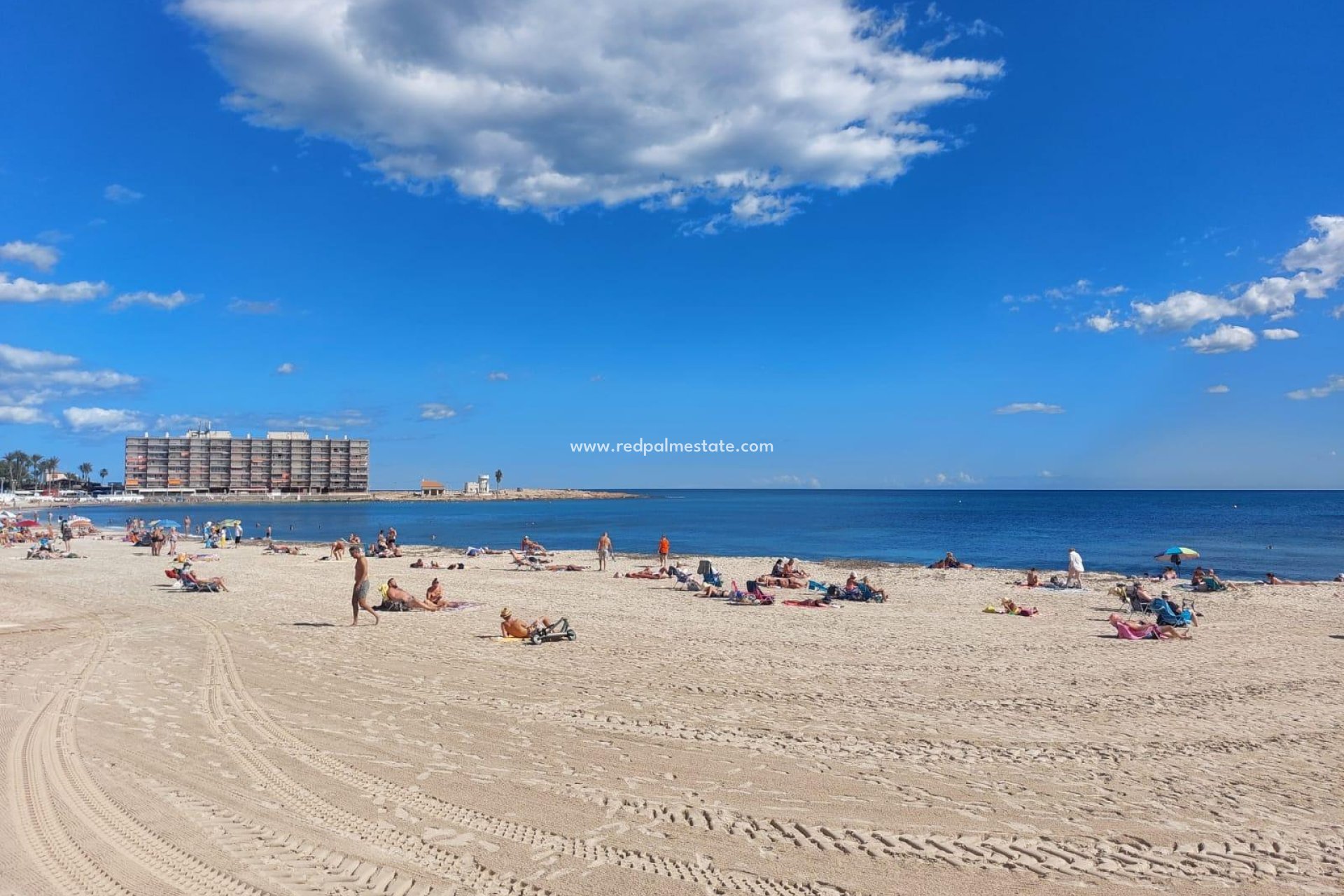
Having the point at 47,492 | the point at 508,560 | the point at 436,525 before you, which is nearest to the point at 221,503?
the point at 47,492

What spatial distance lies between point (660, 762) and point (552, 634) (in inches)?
235

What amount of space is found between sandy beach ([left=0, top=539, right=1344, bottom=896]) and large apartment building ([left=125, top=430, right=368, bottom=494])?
533 feet

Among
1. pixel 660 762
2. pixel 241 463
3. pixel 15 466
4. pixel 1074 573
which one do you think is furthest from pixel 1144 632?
pixel 15 466

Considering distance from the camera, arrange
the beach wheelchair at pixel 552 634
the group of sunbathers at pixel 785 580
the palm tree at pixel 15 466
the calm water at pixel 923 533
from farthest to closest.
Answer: the palm tree at pixel 15 466
the calm water at pixel 923 533
the group of sunbathers at pixel 785 580
the beach wheelchair at pixel 552 634

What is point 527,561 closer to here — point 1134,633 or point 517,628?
point 517,628

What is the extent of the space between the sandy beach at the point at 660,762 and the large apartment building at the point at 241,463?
162339 mm

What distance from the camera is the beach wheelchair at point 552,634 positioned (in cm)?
1189

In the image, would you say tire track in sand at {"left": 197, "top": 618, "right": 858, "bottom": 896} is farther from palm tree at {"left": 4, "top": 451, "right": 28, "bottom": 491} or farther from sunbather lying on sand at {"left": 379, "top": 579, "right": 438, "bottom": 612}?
palm tree at {"left": 4, "top": 451, "right": 28, "bottom": 491}

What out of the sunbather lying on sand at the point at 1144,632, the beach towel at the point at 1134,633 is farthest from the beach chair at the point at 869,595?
the beach towel at the point at 1134,633

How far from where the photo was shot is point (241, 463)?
514 ft

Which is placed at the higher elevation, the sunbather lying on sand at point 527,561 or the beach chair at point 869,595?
the beach chair at point 869,595

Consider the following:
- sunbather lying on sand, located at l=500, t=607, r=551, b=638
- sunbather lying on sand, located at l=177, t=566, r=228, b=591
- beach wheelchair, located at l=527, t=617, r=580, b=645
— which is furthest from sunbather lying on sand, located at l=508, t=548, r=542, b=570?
beach wheelchair, located at l=527, t=617, r=580, b=645

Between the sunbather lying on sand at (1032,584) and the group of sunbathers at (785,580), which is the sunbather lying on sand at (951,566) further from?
Answer: the group of sunbathers at (785,580)

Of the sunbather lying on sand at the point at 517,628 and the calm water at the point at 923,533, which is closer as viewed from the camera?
the sunbather lying on sand at the point at 517,628
